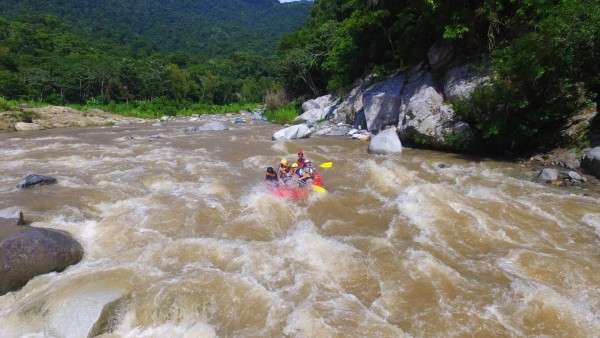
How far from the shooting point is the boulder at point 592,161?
838 centimetres

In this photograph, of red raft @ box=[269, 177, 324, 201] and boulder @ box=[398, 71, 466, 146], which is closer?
red raft @ box=[269, 177, 324, 201]

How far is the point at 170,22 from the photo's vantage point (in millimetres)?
151500

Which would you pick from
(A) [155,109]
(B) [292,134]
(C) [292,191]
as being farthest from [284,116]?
A: (A) [155,109]

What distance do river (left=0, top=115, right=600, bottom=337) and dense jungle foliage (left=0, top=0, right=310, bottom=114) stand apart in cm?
3105

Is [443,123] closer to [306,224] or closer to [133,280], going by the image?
[306,224]

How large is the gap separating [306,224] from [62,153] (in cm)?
1129

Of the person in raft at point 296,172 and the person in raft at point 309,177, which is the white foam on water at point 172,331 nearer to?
the person in raft at point 309,177

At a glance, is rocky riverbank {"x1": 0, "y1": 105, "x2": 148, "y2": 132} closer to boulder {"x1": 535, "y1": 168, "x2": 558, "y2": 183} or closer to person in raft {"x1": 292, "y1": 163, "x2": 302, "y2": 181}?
person in raft {"x1": 292, "y1": 163, "x2": 302, "y2": 181}

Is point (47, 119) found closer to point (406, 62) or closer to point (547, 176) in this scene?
point (406, 62)

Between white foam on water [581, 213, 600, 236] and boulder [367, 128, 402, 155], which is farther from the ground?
white foam on water [581, 213, 600, 236]

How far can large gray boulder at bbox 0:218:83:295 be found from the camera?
4.41 m

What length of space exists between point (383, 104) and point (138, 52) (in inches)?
3761

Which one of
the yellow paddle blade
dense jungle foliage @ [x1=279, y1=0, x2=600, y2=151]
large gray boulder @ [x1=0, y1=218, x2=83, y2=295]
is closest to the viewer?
large gray boulder @ [x1=0, y1=218, x2=83, y2=295]

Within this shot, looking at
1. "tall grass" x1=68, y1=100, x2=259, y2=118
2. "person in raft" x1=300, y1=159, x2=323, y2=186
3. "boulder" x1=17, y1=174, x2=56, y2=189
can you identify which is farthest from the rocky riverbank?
Result: "person in raft" x1=300, y1=159, x2=323, y2=186
